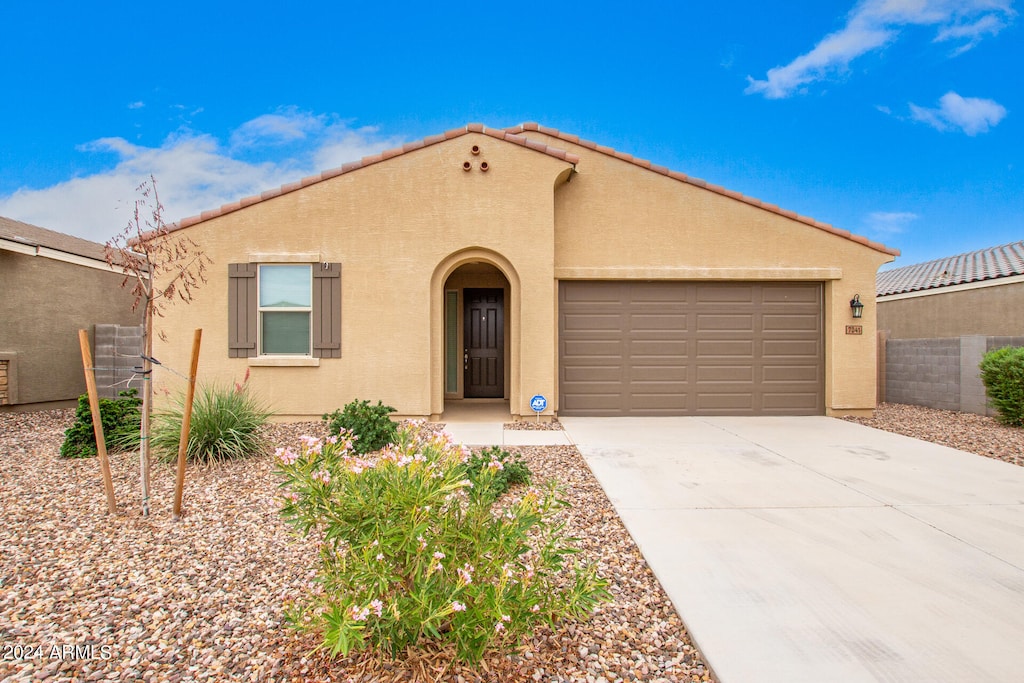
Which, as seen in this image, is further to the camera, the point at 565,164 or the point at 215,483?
the point at 565,164

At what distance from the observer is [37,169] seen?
47.9 ft

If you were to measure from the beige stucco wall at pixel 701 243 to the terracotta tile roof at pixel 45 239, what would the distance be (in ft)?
32.2

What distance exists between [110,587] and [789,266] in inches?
380

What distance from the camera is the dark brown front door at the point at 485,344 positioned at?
10914 mm

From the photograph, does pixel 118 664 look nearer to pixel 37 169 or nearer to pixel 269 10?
pixel 269 10

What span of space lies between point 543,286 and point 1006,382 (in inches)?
297

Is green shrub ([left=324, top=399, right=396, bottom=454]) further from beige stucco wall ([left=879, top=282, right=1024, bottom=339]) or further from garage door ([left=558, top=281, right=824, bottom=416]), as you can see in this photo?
beige stucco wall ([left=879, top=282, right=1024, bottom=339])

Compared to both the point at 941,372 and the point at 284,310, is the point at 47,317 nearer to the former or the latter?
the point at 284,310

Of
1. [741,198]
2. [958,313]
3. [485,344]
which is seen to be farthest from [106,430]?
[958,313]

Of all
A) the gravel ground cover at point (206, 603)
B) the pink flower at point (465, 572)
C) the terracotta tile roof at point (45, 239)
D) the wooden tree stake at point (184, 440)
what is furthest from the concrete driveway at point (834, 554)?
the terracotta tile roof at point (45, 239)

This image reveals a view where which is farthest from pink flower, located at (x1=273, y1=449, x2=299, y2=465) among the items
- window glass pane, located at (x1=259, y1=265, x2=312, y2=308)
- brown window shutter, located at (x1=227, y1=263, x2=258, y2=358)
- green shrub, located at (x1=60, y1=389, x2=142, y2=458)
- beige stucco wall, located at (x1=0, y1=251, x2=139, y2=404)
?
beige stucco wall, located at (x1=0, y1=251, x2=139, y2=404)

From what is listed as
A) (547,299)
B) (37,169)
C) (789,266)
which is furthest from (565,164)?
(37,169)

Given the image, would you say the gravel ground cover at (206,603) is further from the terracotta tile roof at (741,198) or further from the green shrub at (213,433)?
the terracotta tile roof at (741,198)

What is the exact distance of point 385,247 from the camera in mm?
8227
